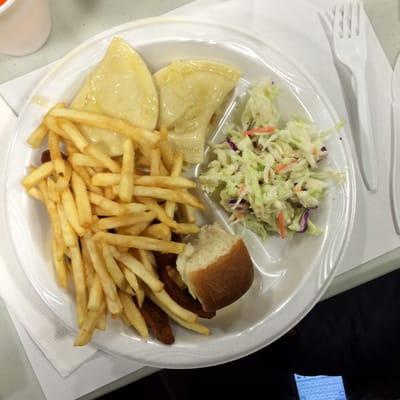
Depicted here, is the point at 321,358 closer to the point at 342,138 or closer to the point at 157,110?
the point at 342,138

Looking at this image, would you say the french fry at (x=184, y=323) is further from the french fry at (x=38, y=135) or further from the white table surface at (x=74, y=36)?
the french fry at (x=38, y=135)

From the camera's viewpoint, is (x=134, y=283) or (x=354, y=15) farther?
(x=354, y=15)

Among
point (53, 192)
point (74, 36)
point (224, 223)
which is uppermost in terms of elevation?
point (74, 36)

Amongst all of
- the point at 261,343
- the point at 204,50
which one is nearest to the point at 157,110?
the point at 204,50

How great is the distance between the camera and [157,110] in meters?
1.08

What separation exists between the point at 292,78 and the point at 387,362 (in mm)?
843

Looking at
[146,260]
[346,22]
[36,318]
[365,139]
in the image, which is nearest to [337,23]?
[346,22]

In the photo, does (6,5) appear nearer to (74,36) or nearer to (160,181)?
(74,36)

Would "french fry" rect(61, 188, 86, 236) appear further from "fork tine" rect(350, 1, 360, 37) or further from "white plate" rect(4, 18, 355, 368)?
"fork tine" rect(350, 1, 360, 37)

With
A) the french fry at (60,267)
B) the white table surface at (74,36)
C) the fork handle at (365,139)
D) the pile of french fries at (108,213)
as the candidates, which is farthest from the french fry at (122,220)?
the fork handle at (365,139)

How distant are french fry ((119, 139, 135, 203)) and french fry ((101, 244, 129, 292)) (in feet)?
0.32

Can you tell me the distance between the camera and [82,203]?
984mm

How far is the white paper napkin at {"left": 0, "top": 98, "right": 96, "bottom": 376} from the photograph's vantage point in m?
1.10

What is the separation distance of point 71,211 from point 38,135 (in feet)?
0.58
